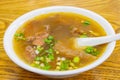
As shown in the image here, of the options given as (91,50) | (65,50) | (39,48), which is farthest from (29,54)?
(91,50)

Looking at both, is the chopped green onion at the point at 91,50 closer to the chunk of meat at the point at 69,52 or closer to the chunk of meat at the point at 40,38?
the chunk of meat at the point at 69,52

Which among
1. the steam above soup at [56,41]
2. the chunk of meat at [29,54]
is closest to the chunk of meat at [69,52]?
the steam above soup at [56,41]

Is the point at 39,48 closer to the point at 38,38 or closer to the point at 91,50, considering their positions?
the point at 38,38

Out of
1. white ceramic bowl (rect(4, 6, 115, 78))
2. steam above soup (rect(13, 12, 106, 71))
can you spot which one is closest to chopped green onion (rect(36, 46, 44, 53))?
steam above soup (rect(13, 12, 106, 71))

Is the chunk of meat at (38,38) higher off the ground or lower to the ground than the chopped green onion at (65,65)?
higher

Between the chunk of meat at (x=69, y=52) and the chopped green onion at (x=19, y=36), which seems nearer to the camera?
the chunk of meat at (x=69, y=52)

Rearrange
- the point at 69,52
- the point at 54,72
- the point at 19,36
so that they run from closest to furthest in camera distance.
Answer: the point at 54,72, the point at 69,52, the point at 19,36

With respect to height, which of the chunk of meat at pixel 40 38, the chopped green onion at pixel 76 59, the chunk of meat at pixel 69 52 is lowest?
the chopped green onion at pixel 76 59
